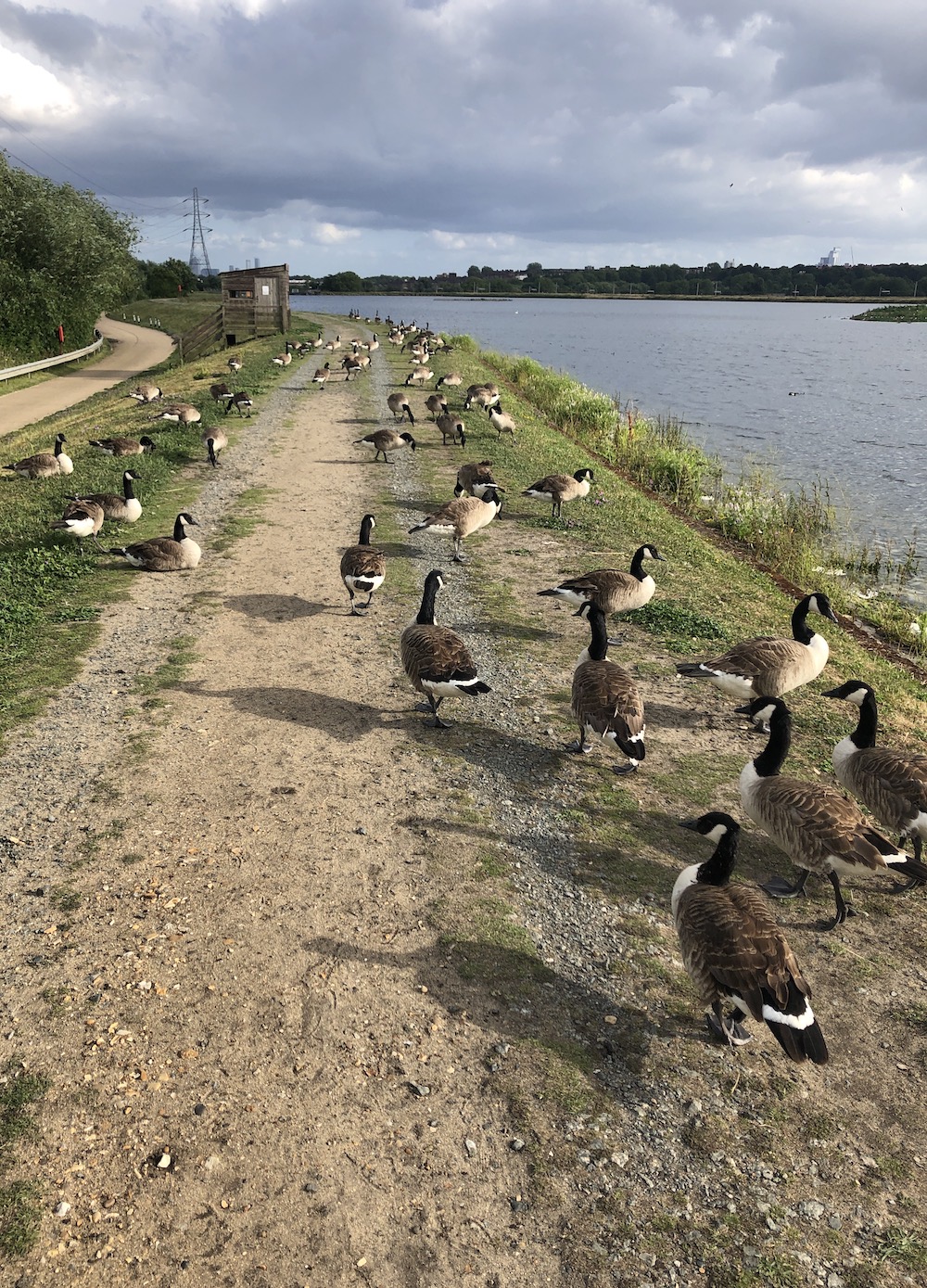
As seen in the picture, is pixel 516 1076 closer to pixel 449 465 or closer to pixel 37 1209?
pixel 37 1209

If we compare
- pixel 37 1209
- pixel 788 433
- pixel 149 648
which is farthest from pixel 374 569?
pixel 788 433

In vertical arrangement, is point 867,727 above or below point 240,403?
below

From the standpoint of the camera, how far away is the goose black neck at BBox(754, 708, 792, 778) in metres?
7.30

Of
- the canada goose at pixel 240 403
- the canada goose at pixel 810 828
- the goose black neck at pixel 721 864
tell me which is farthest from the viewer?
the canada goose at pixel 240 403

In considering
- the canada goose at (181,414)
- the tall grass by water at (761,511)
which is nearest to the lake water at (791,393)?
the tall grass by water at (761,511)

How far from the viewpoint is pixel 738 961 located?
5.21 m

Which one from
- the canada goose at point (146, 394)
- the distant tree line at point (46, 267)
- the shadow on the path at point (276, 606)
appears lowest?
the shadow on the path at point (276, 606)

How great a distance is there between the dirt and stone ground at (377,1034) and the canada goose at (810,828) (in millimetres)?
657

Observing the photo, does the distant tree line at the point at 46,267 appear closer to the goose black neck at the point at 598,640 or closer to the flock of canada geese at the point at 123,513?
the flock of canada geese at the point at 123,513

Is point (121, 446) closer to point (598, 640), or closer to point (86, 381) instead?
point (598, 640)

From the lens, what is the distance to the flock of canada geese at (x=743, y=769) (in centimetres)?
526

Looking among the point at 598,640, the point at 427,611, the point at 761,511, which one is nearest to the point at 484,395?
the point at 761,511

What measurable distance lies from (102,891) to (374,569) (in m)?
6.52

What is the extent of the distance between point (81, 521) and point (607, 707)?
11081 millimetres
